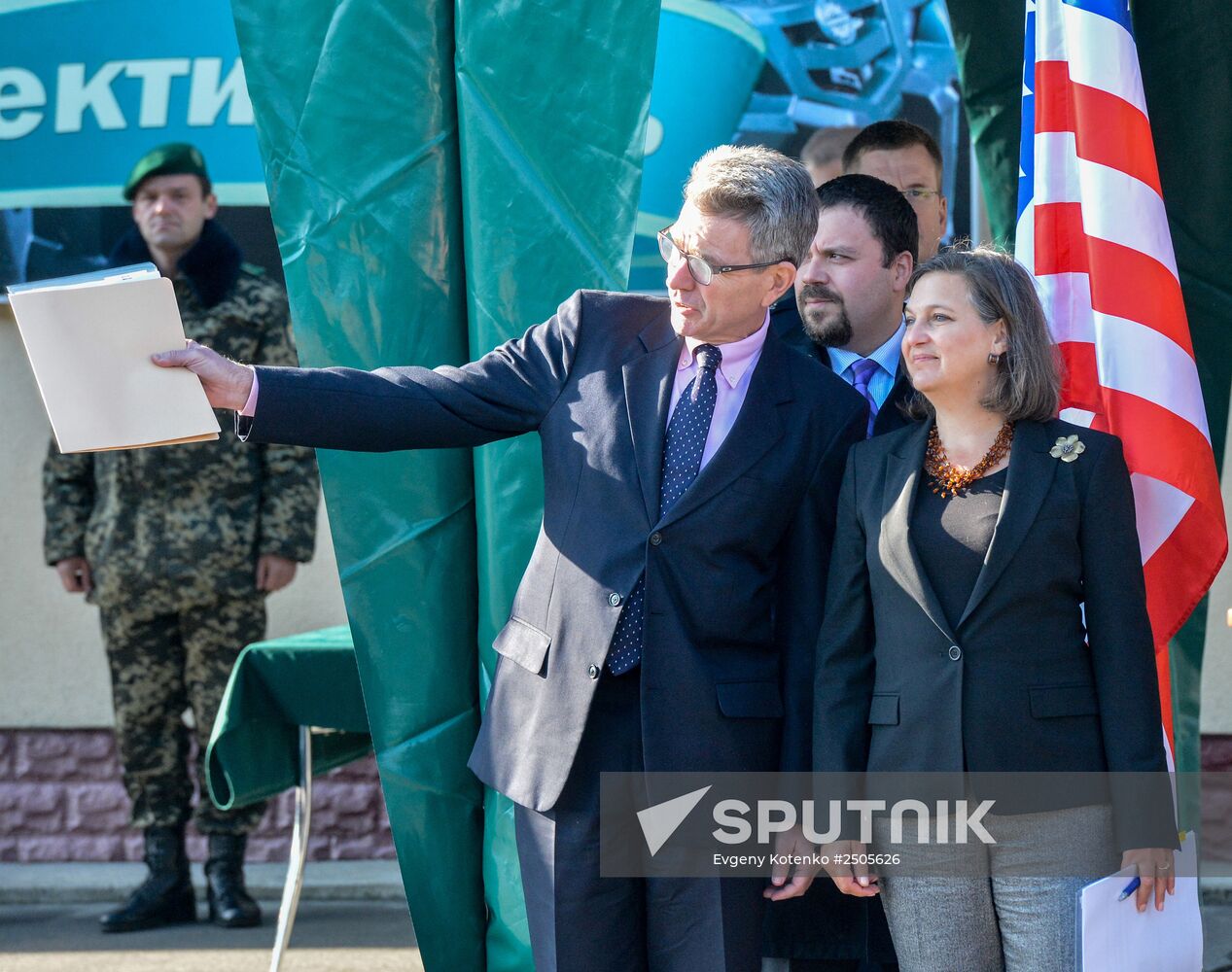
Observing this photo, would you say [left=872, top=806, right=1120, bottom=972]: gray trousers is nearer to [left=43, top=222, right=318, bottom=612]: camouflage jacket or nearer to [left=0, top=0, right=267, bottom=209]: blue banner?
[left=43, top=222, right=318, bottom=612]: camouflage jacket

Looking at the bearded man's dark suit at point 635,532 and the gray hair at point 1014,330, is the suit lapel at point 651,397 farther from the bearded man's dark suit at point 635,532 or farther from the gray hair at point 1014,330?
the gray hair at point 1014,330

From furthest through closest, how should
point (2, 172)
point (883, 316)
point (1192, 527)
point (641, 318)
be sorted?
point (2, 172), point (883, 316), point (1192, 527), point (641, 318)

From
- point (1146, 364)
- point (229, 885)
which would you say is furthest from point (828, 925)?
point (229, 885)

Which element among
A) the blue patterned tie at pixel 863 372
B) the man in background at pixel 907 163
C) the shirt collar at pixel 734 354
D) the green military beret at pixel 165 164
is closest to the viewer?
the shirt collar at pixel 734 354

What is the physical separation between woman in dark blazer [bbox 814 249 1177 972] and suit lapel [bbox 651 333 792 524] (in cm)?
16

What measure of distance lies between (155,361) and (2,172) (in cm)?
295

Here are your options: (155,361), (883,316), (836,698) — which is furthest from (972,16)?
(155,361)

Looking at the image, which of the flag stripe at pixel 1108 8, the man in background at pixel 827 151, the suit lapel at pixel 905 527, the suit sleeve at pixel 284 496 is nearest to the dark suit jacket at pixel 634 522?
the suit lapel at pixel 905 527

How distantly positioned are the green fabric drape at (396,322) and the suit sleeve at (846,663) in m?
0.70

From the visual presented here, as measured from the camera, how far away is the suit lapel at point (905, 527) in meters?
2.13

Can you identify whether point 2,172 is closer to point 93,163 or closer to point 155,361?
point 93,163

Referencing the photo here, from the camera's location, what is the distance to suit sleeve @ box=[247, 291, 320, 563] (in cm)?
411

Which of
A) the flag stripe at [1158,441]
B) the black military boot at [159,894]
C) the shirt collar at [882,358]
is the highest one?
the shirt collar at [882,358]

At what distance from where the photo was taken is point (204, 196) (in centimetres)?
425
